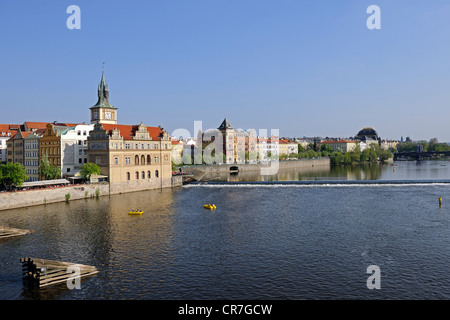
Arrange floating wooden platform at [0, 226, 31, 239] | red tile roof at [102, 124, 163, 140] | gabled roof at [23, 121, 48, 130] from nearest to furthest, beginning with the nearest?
floating wooden platform at [0, 226, 31, 239] < red tile roof at [102, 124, 163, 140] < gabled roof at [23, 121, 48, 130]

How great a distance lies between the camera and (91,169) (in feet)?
243

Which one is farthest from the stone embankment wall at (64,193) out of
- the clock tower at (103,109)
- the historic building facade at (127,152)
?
the clock tower at (103,109)

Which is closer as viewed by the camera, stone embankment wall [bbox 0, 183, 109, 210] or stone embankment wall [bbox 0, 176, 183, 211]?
stone embankment wall [bbox 0, 183, 109, 210]

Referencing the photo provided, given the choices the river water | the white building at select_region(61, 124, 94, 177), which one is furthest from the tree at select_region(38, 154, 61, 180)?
the river water

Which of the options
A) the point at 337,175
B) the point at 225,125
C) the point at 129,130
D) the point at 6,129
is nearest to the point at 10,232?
the point at 129,130

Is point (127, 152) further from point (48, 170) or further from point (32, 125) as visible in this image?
point (32, 125)

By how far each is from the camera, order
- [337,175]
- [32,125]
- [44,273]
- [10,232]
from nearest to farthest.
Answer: [44,273] → [10,232] → [32,125] → [337,175]

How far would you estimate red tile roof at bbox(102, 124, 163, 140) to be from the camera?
82125 millimetres

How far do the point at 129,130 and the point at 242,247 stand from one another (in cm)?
5609

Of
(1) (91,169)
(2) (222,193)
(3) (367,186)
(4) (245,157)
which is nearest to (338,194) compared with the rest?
(3) (367,186)

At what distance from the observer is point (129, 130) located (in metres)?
85.7

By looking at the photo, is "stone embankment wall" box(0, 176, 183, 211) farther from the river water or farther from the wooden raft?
the wooden raft

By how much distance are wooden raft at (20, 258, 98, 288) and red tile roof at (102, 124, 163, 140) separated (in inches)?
2119

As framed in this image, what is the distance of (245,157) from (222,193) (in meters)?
104
